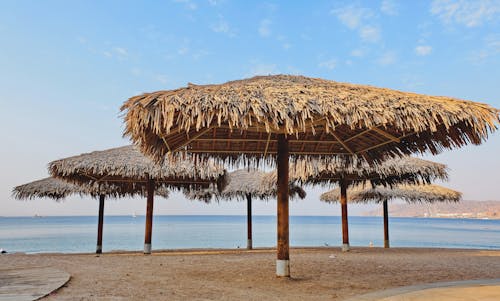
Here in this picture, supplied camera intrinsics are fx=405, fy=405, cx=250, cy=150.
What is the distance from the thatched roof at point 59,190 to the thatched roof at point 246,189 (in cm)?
223

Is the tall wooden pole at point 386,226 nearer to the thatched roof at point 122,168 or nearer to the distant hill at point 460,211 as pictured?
the thatched roof at point 122,168

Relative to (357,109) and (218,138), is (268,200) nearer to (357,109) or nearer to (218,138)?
(218,138)

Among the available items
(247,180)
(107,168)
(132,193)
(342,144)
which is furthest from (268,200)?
(342,144)

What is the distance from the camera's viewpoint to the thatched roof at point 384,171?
10.3 m

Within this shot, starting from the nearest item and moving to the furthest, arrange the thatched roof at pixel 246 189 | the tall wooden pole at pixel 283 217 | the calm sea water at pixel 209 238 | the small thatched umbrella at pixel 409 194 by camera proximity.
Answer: the tall wooden pole at pixel 283 217, the thatched roof at pixel 246 189, the small thatched umbrella at pixel 409 194, the calm sea water at pixel 209 238

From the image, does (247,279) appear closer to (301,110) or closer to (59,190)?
(301,110)

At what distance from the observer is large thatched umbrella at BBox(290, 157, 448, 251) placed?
408 inches

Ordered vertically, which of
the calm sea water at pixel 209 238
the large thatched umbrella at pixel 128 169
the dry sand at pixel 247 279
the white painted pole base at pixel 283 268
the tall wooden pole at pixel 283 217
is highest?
the large thatched umbrella at pixel 128 169

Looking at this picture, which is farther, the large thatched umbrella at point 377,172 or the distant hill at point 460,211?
the distant hill at point 460,211

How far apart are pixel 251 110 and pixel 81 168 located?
Answer: 20.4ft

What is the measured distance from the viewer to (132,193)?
1346cm

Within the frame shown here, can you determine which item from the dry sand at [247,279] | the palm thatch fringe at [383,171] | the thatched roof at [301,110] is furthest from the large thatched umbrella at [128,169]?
the thatched roof at [301,110]

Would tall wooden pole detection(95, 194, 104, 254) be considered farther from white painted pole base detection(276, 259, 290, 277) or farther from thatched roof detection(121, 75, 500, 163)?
white painted pole base detection(276, 259, 290, 277)

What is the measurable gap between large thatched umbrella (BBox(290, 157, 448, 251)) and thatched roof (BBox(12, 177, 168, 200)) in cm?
536
